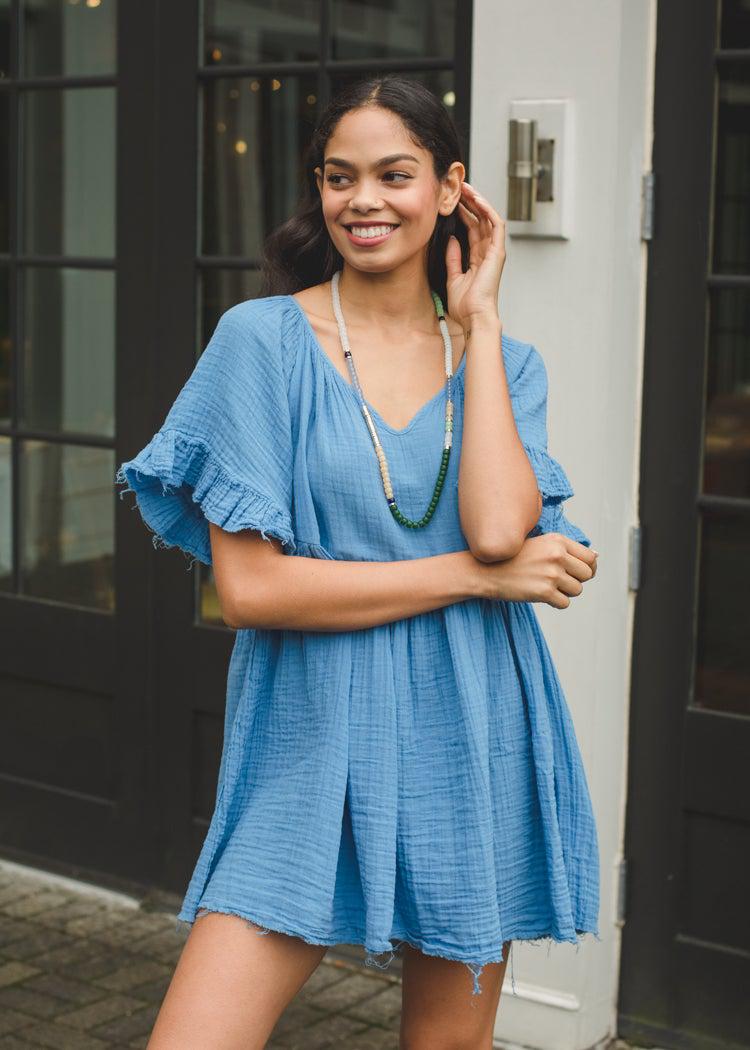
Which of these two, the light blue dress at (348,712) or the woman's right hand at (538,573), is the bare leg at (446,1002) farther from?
the woman's right hand at (538,573)

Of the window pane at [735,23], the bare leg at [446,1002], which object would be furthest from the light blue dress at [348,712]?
the window pane at [735,23]

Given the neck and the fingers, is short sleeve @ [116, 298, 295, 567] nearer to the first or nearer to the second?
the neck

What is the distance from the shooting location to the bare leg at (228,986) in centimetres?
210

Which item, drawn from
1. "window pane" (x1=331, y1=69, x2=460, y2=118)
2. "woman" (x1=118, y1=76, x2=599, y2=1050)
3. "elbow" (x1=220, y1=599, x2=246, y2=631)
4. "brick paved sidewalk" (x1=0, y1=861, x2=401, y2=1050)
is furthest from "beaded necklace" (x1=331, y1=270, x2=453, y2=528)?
"brick paved sidewalk" (x1=0, y1=861, x2=401, y2=1050)

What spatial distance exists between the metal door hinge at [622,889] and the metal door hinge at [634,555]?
66 centimetres

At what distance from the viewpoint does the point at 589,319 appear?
11.1 feet

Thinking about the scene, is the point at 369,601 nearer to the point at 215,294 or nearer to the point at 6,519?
the point at 215,294

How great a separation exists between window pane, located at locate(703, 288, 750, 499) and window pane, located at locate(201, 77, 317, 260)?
1.28 metres

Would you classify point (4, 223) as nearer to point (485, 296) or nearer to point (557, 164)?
point (557, 164)

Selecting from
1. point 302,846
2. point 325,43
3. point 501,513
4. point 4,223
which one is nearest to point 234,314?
point 501,513

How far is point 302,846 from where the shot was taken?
217 cm

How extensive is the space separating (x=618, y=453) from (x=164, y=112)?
5.51ft

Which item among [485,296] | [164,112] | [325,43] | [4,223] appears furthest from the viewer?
[4,223]

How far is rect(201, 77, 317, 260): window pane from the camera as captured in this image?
416 cm
